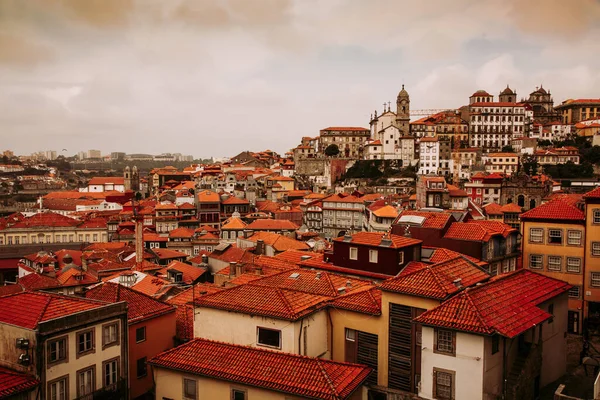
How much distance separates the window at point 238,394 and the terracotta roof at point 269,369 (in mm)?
383

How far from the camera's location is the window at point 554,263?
26.3 m

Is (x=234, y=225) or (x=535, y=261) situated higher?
(x=535, y=261)

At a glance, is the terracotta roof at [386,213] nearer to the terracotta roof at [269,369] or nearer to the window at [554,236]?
the window at [554,236]

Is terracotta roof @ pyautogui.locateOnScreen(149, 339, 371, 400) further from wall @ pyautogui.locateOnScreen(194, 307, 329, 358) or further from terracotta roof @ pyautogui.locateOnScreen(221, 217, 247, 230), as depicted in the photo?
terracotta roof @ pyautogui.locateOnScreen(221, 217, 247, 230)

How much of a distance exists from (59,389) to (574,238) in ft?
76.7

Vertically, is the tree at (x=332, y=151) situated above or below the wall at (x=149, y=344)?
above

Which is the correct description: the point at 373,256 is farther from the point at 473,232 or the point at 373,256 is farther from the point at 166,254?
the point at 166,254

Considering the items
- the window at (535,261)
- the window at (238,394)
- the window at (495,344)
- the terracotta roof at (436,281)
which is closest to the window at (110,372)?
the window at (238,394)

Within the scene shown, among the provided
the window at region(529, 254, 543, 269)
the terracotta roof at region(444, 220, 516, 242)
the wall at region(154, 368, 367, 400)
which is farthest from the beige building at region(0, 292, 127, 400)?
the window at region(529, 254, 543, 269)

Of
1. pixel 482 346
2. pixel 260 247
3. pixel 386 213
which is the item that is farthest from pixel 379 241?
pixel 386 213

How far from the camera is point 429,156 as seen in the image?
10400 centimetres

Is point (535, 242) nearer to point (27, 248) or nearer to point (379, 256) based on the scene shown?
point (379, 256)

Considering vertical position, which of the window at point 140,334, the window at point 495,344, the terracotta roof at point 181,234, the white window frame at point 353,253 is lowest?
the terracotta roof at point 181,234

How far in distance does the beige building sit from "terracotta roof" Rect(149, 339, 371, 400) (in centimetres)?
201
